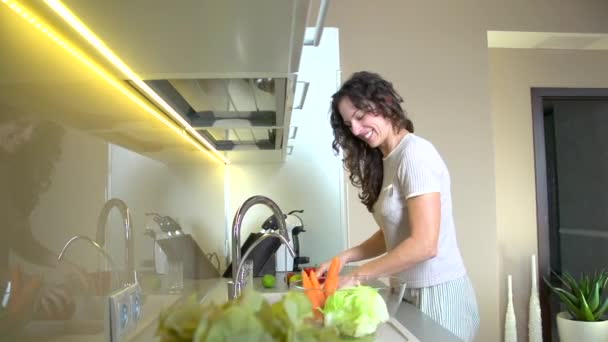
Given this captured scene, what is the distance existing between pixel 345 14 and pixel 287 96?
1627 millimetres

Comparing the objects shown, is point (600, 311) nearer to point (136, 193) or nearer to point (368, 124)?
point (368, 124)

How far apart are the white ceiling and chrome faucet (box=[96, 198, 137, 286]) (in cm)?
239

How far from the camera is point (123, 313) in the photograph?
0.72 metres

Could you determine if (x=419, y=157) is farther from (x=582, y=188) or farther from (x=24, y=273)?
(x=582, y=188)

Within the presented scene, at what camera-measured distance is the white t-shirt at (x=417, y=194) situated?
1314mm

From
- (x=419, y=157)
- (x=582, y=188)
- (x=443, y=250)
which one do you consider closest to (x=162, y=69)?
(x=419, y=157)

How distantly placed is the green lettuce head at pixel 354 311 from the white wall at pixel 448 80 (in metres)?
2.00

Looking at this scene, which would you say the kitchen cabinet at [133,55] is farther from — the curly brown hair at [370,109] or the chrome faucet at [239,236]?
the curly brown hair at [370,109]

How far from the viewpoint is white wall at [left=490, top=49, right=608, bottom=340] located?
2.96m

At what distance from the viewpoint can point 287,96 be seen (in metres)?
1.10

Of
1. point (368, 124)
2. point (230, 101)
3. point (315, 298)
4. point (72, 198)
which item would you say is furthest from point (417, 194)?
point (72, 198)

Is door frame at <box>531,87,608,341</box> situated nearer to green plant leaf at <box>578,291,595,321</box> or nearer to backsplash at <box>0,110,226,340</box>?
green plant leaf at <box>578,291,595,321</box>

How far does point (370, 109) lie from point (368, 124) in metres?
0.05

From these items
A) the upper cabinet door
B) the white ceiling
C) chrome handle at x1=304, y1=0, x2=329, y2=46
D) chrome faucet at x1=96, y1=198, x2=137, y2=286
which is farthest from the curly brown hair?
the white ceiling
